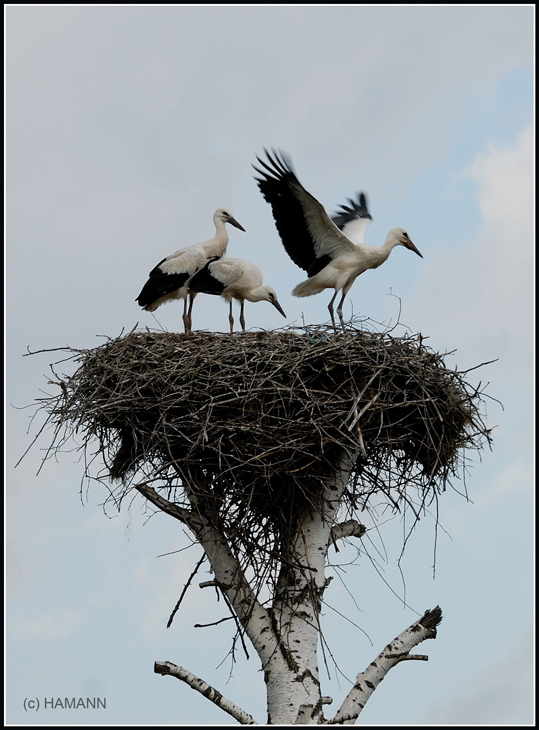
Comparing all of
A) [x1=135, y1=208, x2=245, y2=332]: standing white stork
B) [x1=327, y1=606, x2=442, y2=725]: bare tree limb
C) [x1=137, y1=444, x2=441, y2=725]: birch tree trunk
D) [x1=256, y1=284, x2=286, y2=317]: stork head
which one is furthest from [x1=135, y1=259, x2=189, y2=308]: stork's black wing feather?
[x1=327, y1=606, x2=442, y2=725]: bare tree limb

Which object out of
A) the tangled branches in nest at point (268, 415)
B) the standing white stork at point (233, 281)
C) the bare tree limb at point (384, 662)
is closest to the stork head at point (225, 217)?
the standing white stork at point (233, 281)

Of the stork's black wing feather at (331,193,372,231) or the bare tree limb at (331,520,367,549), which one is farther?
the stork's black wing feather at (331,193,372,231)

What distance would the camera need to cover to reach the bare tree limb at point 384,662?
7137 mm

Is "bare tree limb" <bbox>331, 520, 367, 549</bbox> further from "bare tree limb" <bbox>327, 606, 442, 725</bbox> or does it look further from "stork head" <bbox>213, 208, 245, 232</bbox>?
"stork head" <bbox>213, 208, 245, 232</bbox>

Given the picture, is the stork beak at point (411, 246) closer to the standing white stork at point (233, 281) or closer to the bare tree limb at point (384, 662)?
the standing white stork at point (233, 281)

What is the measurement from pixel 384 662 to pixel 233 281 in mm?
4237

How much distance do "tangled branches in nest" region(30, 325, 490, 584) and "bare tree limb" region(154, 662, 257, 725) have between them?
996 millimetres

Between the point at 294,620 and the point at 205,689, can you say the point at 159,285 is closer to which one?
the point at 294,620

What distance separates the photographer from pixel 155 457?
729cm

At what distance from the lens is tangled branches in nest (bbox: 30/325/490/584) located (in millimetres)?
6938

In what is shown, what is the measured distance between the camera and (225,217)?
1058cm

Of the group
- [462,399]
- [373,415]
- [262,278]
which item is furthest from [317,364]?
[262,278]

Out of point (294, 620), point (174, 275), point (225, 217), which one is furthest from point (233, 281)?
point (294, 620)

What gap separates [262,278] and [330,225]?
1166 mm
